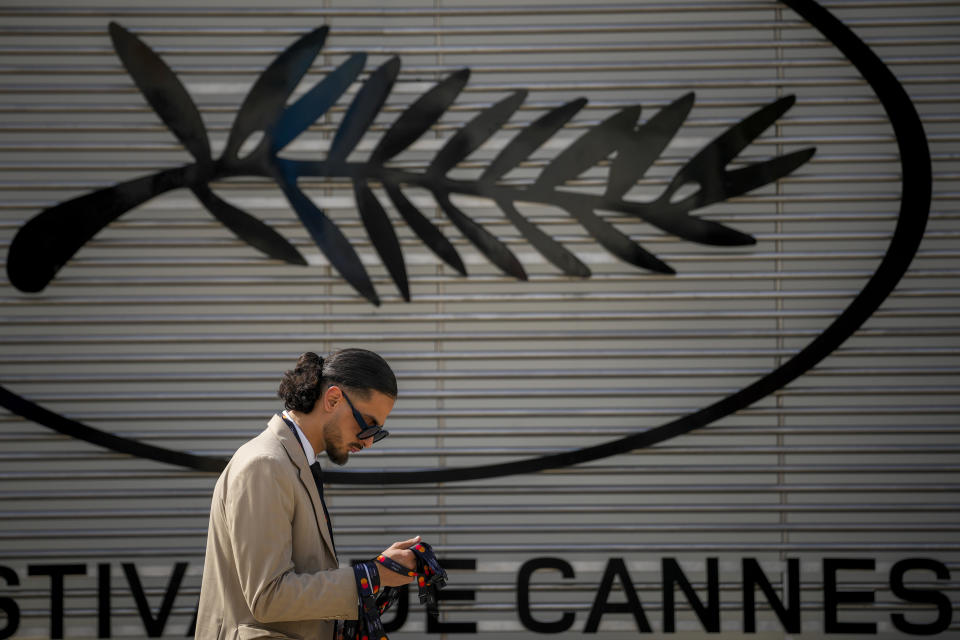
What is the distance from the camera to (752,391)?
4.09 meters

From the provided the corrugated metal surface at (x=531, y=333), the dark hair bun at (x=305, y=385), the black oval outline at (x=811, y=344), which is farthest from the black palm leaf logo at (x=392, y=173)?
the dark hair bun at (x=305, y=385)

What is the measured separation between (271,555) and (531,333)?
229cm

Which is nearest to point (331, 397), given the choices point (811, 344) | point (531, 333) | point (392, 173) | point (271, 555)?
point (271, 555)

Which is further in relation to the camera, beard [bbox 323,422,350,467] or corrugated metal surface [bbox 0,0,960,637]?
corrugated metal surface [bbox 0,0,960,637]

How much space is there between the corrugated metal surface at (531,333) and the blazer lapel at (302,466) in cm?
191

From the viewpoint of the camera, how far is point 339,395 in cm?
224

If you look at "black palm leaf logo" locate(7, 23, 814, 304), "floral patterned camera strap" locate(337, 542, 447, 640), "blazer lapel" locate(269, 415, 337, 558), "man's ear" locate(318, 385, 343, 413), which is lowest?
"floral patterned camera strap" locate(337, 542, 447, 640)

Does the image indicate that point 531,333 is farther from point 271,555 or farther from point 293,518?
point 271,555

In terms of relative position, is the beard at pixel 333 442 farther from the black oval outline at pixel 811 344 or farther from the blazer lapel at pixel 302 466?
the black oval outline at pixel 811 344

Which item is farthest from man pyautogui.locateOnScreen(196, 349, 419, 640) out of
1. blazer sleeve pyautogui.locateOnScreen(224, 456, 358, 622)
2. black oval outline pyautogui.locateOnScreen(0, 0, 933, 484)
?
black oval outline pyautogui.locateOnScreen(0, 0, 933, 484)

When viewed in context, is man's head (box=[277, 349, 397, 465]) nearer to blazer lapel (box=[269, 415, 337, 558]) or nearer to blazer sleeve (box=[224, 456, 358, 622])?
blazer lapel (box=[269, 415, 337, 558])

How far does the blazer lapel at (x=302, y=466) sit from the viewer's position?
215 centimetres

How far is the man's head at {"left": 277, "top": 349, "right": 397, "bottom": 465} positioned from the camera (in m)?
2.23

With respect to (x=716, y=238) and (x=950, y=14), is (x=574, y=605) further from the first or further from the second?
(x=950, y=14)
